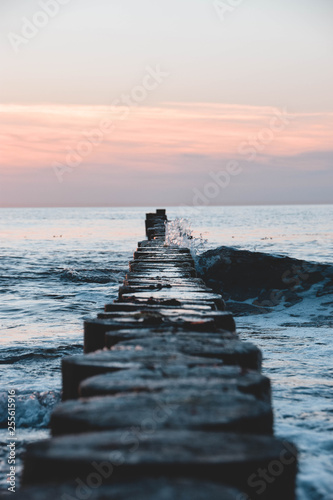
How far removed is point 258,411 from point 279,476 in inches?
10.3

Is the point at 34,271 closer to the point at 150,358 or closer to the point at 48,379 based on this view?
the point at 48,379


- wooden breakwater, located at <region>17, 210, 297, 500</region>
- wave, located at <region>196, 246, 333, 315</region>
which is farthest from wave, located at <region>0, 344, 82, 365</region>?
wave, located at <region>196, 246, 333, 315</region>

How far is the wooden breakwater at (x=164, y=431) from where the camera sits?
4.65 feet

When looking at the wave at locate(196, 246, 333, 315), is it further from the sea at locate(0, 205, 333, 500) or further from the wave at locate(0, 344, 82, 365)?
the wave at locate(0, 344, 82, 365)

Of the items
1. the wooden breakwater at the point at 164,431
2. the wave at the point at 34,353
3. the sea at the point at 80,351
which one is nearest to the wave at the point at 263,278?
the sea at the point at 80,351

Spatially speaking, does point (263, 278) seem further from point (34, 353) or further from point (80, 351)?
point (34, 353)

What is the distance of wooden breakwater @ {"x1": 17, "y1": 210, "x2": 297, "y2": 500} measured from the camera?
142 centimetres

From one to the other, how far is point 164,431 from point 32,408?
13.4 ft

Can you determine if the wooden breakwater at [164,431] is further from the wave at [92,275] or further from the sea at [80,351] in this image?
the wave at [92,275]

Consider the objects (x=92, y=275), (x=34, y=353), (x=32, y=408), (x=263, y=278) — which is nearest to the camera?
(x=32, y=408)

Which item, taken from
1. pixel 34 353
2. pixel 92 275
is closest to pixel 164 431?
pixel 34 353

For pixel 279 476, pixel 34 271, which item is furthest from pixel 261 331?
pixel 34 271

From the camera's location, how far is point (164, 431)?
1.64m

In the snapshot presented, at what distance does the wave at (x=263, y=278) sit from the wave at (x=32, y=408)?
26.8 feet
